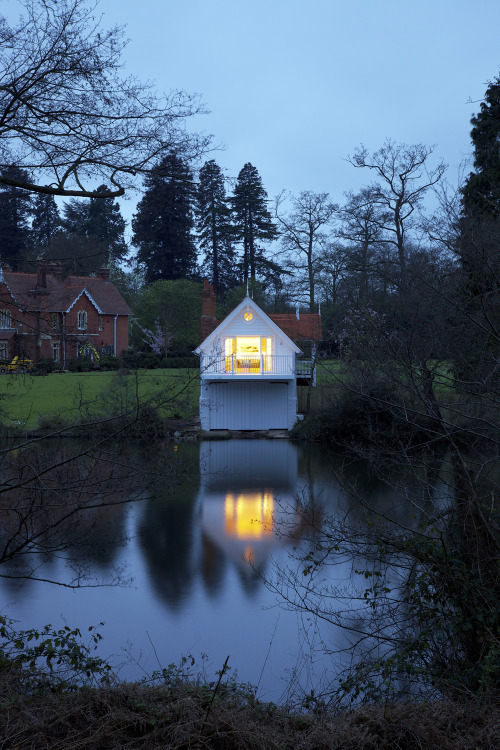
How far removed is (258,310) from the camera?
96.5ft

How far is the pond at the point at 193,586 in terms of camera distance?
31.4ft

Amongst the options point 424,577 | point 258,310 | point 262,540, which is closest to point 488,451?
point 424,577

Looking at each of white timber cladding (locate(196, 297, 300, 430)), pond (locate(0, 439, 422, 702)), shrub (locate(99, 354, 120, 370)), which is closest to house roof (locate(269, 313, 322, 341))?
white timber cladding (locate(196, 297, 300, 430))

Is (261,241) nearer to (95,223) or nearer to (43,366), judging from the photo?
(95,223)

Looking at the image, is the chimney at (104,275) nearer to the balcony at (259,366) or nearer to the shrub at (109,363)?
the shrub at (109,363)

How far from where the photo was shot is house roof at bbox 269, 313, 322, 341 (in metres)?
30.9

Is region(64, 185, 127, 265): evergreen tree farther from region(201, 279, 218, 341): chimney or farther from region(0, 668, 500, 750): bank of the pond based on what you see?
region(0, 668, 500, 750): bank of the pond

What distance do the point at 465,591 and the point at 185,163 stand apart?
4.84 m

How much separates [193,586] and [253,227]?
135 ft

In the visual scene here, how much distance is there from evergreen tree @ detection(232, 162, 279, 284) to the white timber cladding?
2012 cm

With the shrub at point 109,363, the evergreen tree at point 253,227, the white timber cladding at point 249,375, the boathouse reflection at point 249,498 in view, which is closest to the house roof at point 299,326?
the white timber cladding at point 249,375

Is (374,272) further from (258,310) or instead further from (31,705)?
(31,705)

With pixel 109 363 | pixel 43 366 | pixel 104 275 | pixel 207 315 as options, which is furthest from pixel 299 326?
pixel 43 366

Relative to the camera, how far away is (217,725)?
4.86 metres
